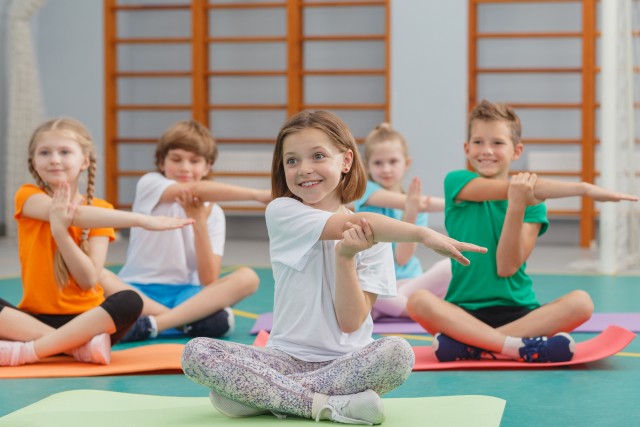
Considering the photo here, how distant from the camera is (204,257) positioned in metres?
3.18

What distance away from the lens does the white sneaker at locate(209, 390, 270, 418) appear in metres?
1.88

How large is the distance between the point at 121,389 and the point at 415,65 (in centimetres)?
463

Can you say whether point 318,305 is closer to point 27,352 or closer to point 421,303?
point 421,303

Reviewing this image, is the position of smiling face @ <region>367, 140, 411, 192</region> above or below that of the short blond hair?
below

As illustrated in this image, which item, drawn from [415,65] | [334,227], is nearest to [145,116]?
[415,65]

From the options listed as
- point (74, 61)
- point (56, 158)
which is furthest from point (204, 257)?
point (74, 61)

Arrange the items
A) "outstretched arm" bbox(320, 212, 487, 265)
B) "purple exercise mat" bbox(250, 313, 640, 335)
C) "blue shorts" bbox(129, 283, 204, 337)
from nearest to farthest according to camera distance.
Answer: "outstretched arm" bbox(320, 212, 487, 265) → "purple exercise mat" bbox(250, 313, 640, 335) → "blue shorts" bbox(129, 283, 204, 337)

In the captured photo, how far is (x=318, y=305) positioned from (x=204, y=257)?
133 centimetres

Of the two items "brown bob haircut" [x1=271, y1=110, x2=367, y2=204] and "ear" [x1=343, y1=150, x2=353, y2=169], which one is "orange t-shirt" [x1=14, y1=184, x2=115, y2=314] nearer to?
"brown bob haircut" [x1=271, y1=110, x2=367, y2=204]

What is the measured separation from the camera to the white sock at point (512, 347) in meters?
2.54

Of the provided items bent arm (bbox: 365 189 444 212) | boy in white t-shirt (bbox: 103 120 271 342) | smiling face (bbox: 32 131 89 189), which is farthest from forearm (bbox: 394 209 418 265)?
smiling face (bbox: 32 131 89 189)

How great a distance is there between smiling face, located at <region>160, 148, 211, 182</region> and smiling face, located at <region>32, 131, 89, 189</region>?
0.52m

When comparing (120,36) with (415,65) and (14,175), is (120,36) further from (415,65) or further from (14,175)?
(415,65)

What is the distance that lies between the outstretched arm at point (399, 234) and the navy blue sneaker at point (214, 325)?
1248mm
